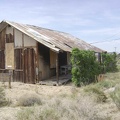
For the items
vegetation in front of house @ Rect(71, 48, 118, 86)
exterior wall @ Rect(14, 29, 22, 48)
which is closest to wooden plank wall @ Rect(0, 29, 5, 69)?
exterior wall @ Rect(14, 29, 22, 48)

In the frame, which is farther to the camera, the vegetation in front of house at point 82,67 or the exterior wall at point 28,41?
the exterior wall at point 28,41

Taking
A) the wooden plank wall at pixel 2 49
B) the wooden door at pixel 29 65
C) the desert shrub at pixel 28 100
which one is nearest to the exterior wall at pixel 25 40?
the wooden door at pixel 29 65

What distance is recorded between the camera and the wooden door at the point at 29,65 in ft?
66.2

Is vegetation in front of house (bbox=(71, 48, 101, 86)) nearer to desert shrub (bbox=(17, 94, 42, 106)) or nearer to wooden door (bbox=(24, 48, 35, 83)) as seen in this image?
wooden door (bbox=(24, 48, 35, 83))

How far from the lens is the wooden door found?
66.2 feet

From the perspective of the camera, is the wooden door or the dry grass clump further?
the wooden door

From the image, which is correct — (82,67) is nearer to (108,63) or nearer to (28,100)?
(28,100)

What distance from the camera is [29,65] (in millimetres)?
20312

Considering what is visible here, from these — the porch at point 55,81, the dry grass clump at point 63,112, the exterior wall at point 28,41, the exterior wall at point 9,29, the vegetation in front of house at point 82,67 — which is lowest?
the porch at point 55,81

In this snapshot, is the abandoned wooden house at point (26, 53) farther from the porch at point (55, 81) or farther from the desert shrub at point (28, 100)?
the desert shrub at point (28, 100)

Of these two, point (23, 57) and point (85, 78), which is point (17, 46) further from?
point (85, 78)

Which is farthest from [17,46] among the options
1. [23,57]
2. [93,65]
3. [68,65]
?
[93,65]

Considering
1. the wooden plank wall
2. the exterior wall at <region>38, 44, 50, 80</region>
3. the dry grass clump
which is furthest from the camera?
the wooden plank wall

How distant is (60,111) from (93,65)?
11.8 metres
